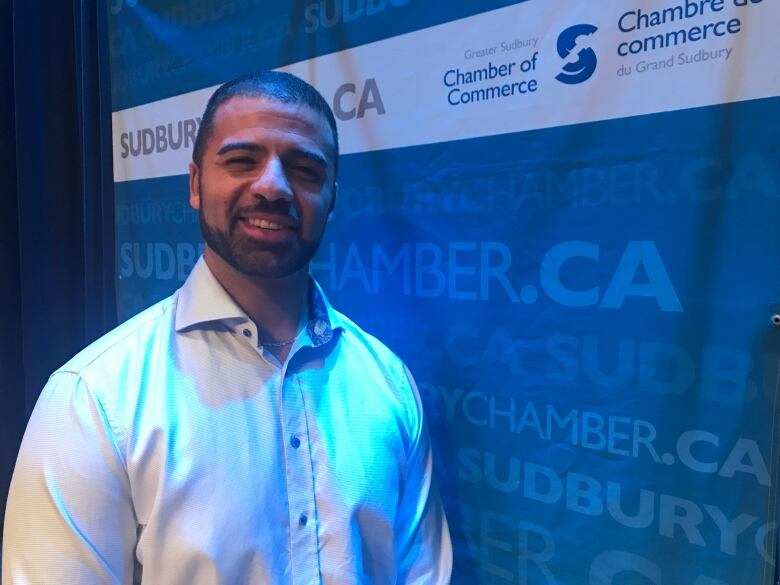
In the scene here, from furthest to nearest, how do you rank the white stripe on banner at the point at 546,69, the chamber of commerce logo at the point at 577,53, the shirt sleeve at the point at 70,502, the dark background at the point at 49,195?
the dark background at the point at 49,195, the chamber of commerce logo at the point at 577,53, the white stripe on banner at the point at 546,69, the shirt sleeve at the point at 70,502

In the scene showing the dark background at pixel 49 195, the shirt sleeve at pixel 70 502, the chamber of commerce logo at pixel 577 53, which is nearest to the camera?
the shirt sleeve at pixel 70 502

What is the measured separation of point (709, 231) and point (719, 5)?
0.32 metres

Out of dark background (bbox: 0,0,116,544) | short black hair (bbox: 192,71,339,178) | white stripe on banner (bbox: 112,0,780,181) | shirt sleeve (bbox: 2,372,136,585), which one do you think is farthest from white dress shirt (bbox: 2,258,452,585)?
dark background (bbox: 0,0,116,544)

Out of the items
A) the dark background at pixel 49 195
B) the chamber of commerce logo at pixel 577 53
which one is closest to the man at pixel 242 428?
the chamber of commerce logo at pixel 577 53

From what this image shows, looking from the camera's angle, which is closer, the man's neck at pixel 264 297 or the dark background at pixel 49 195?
the man's neck at pixel 264 297

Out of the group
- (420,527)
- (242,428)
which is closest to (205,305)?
(242,428)

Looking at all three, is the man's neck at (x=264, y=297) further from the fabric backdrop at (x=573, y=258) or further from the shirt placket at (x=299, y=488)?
the fabric backdrop at (x=573, y=258)

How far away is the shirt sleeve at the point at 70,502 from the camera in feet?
2.64

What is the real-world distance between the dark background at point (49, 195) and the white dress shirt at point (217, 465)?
3.58 feet

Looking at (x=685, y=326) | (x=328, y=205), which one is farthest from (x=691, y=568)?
(x=328, y=205)

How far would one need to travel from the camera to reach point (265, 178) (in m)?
0.94

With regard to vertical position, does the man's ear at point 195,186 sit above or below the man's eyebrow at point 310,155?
below

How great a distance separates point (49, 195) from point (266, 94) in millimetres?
1286

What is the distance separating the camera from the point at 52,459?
0.82 m
